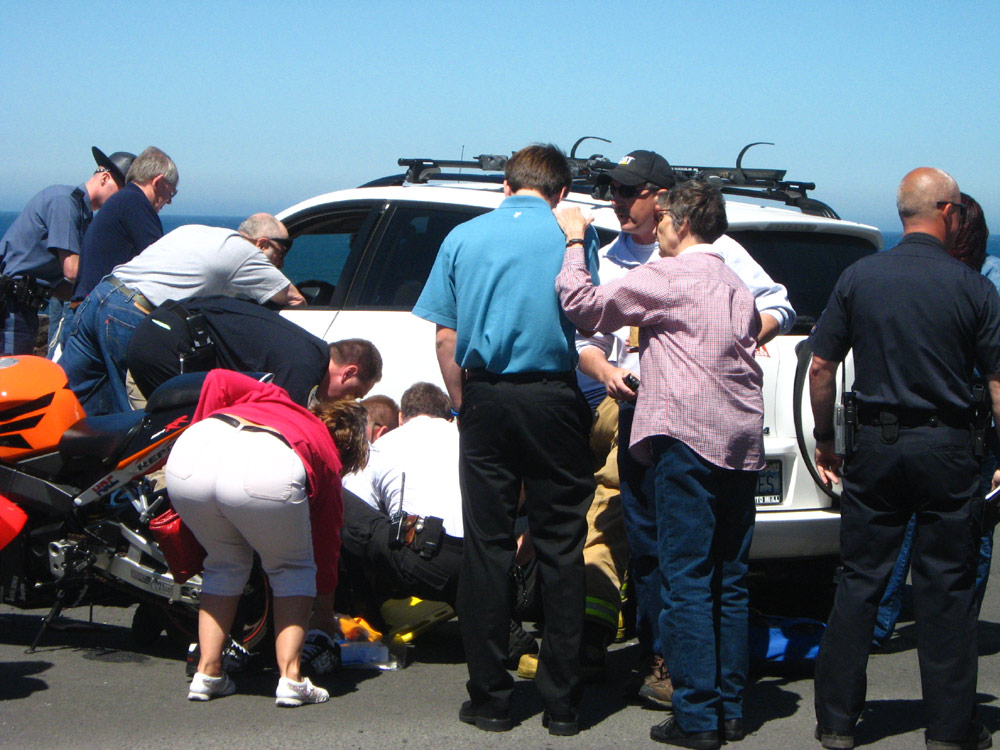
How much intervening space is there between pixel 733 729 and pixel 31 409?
2.97m

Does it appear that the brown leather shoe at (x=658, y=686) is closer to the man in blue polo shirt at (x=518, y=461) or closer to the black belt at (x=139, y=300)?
the man in blue polo shirt at (x=518, y=461)

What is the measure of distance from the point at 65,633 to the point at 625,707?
249 cm

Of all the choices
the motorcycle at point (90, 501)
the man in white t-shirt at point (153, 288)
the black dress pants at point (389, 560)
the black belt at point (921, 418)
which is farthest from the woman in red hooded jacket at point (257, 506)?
the black belt at point (921, 418)

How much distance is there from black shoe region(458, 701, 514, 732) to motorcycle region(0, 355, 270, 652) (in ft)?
2.98

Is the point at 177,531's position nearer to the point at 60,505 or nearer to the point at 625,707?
the point at 60,505

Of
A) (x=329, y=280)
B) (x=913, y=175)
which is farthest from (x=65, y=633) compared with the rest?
(x=913, y=175)

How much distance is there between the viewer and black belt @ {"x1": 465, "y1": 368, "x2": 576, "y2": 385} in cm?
393

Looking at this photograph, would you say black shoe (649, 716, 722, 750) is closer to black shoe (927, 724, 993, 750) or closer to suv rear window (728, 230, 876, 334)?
black shoe (927, 724, 993, 750)

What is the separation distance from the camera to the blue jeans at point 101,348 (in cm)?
541

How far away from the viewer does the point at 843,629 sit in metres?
3.77

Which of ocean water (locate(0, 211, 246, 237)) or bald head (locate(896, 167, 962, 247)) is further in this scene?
ocean water (locate(0, 211, 246, 237))

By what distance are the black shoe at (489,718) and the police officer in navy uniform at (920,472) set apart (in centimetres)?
107

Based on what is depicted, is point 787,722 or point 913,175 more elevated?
point 913,175

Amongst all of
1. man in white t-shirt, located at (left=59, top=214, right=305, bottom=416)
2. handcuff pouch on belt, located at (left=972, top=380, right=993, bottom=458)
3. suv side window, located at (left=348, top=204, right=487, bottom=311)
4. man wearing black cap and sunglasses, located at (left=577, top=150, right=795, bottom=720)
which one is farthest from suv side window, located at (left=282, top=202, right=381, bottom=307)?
handcuff pouch on belt, located at (left=972, top=380, right=993, bottom=458)
